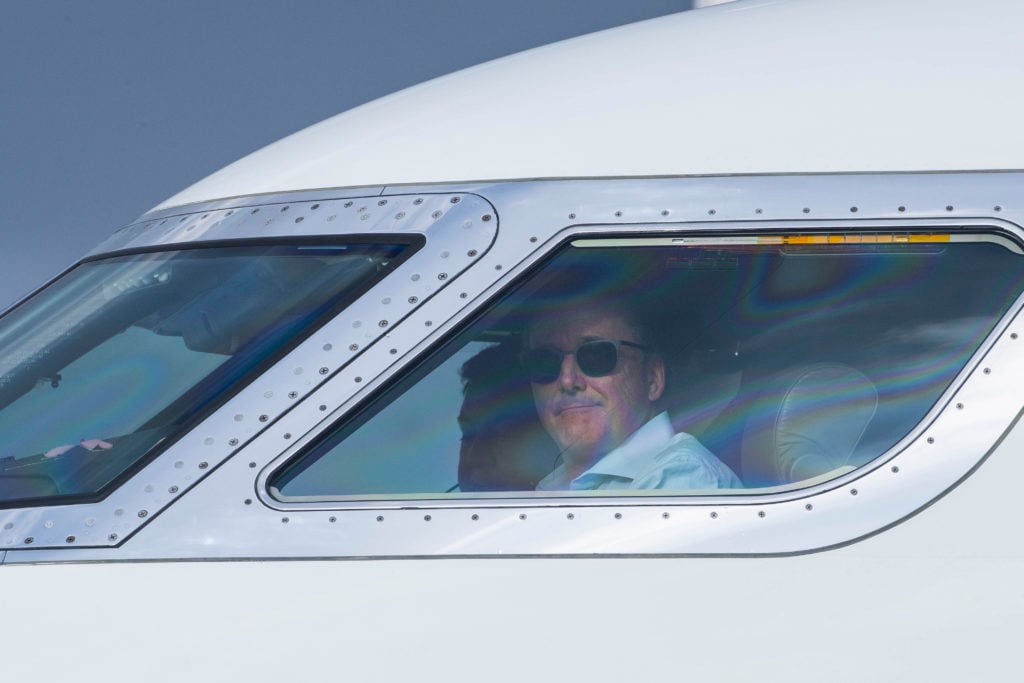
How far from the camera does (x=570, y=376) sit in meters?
1.94

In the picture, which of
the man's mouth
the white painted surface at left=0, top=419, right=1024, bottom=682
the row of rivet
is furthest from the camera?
the man's mouth

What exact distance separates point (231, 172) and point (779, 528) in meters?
1.20

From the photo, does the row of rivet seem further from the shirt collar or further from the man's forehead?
the shirt collar

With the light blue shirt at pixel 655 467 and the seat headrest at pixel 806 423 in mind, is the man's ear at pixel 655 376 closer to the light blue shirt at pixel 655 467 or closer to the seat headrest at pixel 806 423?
the light blue shirt at pixel 655 467

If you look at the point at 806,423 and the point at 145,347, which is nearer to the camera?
the point at 806,423

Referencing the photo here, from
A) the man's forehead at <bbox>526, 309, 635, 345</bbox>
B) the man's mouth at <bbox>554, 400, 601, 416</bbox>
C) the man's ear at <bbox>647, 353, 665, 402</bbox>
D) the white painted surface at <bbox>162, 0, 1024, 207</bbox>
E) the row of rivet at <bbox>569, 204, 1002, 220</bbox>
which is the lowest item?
the man's mouth at <bbox>554, 400, 601, 416</bbox>

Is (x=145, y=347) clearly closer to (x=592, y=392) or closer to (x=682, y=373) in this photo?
(x=592, y=392)

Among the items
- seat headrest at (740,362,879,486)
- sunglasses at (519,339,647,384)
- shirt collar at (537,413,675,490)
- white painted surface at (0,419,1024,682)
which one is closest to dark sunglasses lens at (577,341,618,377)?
sunglasses at (519,339,647,384)

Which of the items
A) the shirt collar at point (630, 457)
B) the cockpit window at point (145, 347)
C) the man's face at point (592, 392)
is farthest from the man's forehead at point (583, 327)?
the cockpit window at point (145, 347)

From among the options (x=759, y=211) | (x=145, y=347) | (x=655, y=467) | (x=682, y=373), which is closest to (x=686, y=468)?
(x=655, y=467)

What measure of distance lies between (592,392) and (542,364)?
0.30 ft

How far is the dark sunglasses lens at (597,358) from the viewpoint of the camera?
1942mm

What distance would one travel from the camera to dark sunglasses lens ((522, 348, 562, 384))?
193 centimetres

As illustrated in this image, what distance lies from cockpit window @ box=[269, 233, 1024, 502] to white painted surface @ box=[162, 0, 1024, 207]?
148 mm
